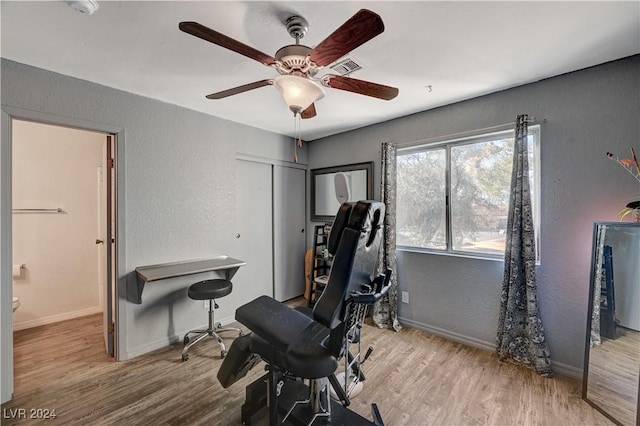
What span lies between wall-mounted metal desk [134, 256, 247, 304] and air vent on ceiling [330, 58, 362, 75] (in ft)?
6.70

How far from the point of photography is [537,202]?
2248 mm

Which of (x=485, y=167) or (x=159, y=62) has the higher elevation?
(x=159, y=62)

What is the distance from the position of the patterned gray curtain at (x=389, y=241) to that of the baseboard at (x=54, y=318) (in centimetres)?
352

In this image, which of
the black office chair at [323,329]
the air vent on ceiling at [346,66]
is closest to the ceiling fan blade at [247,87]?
the air vent on ceiling at [346,66]

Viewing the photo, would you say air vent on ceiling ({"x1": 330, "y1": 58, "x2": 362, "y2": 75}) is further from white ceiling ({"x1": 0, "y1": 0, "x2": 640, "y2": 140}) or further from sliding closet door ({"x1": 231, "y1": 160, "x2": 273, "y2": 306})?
sliding closet door ({"x1": 231, "y1": 160, "x2": 273, "y2": 306})

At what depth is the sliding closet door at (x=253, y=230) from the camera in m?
3.34

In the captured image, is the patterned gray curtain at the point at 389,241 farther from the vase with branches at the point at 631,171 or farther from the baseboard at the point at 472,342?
the vase with branches at the point at 631,171

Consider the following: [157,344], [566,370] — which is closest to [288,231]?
[157,344]

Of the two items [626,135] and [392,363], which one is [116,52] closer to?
[392,363]

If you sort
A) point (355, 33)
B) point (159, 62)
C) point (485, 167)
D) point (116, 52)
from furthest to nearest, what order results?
point (485, 167) → point (159, 62) → point (116, 52) → point (355, 33)

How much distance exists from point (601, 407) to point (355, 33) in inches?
107

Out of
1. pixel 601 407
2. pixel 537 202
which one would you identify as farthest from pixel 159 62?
pixel 601 407

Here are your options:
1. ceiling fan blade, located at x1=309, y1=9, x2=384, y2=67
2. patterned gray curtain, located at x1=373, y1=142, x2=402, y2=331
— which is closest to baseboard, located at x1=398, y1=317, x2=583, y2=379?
patterned gray curtain, located at x1=373, y1=142, x2=402, y2=331

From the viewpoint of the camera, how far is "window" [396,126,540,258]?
2453 millimetres
